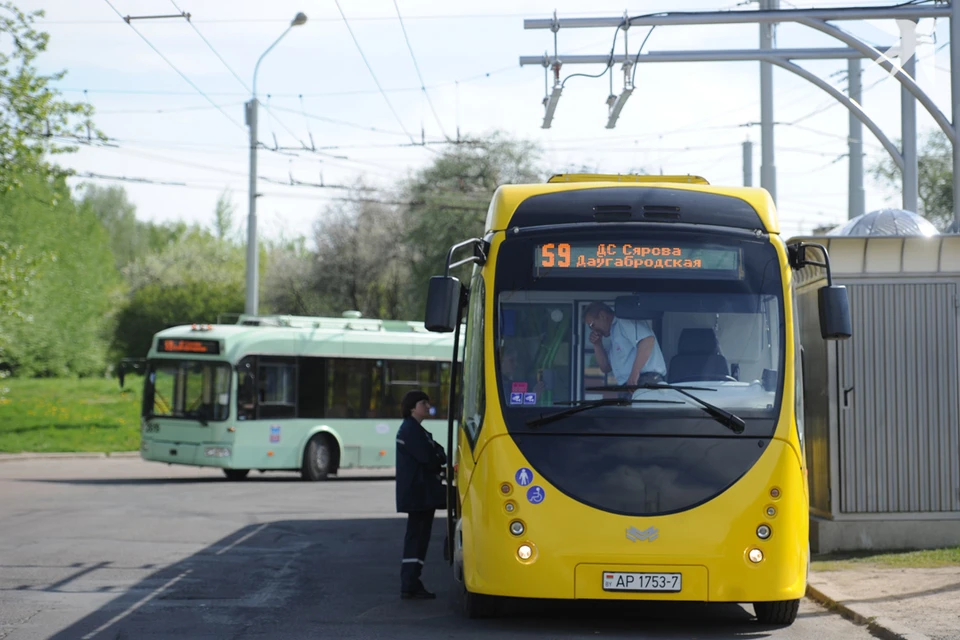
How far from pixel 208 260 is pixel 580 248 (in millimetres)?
75754

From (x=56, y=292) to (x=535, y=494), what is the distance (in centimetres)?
5310

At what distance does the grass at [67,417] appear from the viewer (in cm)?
3591

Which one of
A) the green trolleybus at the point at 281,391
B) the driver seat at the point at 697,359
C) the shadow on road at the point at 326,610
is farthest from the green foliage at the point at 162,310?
the driver seat at the point at 697,359

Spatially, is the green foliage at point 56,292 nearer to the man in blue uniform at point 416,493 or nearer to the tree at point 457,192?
the tree at point 457,192

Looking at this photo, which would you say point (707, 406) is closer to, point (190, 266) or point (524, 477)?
point (524, 477)

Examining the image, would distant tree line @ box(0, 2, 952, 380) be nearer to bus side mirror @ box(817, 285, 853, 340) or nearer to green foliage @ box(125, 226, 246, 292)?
green foliage @ box(125, 226, 246, 292)

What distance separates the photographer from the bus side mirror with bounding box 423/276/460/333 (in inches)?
362

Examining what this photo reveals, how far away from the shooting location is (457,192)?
48812mm

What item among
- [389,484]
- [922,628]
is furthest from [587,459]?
[389,484]

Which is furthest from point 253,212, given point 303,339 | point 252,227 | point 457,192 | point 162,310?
point 162,310

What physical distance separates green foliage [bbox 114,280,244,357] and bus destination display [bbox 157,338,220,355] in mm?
38860

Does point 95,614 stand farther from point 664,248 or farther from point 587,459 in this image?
point 664,248

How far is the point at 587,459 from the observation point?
9078 millimetres

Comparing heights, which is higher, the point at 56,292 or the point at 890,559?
the point at 56,292
